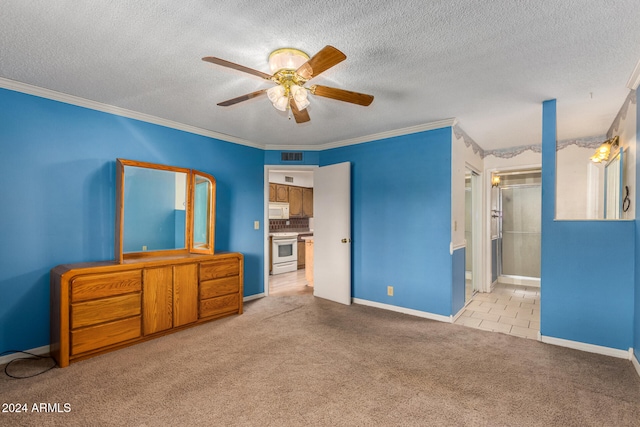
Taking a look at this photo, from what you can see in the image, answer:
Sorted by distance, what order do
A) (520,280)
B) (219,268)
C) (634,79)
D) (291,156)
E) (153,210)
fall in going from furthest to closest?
1. (520,280)
2. (291,156)
3. (219,268)
4. (153,210)
5. (634,79)

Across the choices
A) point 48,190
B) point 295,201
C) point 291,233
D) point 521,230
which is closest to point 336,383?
point 48,190

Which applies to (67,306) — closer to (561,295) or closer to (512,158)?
(561,295)

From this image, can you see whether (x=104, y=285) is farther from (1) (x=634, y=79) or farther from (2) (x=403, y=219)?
(1) (x=634, y=79)

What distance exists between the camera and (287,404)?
2016mm

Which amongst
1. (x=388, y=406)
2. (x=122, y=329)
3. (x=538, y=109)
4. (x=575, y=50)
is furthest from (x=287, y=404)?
(x=538, y=109)

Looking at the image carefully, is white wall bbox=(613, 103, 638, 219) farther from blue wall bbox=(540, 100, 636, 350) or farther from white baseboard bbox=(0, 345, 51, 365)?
white baseboard bbox=(0, 345, 51, 365)

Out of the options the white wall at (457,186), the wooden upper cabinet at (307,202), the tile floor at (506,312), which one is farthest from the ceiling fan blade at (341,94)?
the wooden upper cabinet at (307,202)

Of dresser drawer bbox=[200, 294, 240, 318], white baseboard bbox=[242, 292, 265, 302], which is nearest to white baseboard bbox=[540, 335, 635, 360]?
dresser drawer bbox=[200, 294, 240, 318]

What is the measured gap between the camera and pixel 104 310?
271 centimetres

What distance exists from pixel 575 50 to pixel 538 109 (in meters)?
1.18

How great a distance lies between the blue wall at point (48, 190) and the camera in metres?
2.60

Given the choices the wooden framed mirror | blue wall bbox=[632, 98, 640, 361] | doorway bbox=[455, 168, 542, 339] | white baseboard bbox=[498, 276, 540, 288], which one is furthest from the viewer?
white baseboard bbox=[498, 276, 540, 288]

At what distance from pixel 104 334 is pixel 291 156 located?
316 cm

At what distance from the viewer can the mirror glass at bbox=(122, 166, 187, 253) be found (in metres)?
3.17
